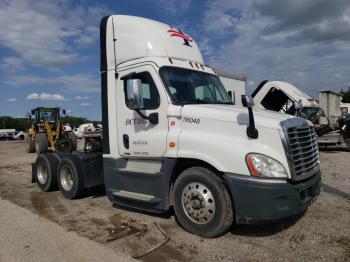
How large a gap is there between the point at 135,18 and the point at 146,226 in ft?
12.0

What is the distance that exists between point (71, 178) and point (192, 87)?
3.55 metres

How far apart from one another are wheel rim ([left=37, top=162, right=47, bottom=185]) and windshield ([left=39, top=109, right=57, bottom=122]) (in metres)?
13.4

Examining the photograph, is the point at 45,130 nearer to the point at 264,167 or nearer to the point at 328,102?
the point at 328,102

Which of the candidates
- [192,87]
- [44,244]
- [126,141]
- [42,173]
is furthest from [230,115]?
[42,173]

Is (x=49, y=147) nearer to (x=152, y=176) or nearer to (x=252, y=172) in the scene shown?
(x=152, y=176)

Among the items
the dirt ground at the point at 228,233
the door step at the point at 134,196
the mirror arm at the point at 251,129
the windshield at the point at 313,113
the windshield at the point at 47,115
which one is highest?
the windshield at the point at 47,115

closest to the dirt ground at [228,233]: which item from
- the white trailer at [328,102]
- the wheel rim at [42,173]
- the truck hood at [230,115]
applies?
the wheel rim at [42,173]

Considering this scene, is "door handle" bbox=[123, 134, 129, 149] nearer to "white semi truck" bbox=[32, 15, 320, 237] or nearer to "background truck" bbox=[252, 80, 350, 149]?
A: "white semi truck" bbox=[32, 15, 320, 237]

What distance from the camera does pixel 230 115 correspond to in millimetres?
5418

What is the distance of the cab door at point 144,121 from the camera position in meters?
6.02

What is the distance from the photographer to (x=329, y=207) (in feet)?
22.8

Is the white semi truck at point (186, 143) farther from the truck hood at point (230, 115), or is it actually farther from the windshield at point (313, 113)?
the windshield at point (313, 113)

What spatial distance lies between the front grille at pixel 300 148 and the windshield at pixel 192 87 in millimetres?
1536

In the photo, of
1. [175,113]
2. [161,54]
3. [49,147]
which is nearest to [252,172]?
[175,113]
